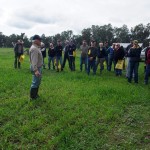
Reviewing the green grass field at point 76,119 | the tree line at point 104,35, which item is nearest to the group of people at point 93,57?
the green grass field at point 76,119

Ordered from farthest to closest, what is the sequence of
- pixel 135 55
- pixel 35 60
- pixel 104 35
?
pixel 104 35 → pixel 135 55 → pixel 35 60

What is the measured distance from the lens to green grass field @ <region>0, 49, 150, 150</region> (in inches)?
250

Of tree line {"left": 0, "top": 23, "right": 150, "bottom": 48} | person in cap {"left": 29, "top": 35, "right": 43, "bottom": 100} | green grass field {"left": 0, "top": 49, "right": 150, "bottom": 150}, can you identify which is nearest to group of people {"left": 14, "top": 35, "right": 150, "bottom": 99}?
person in cap {"left": 29, "top": 35, "right": 43, "bottom": 100}

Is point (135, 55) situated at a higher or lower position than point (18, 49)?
lower

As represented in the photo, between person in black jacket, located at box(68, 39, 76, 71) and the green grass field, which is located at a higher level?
person in black jacket, located at box(68, 39, 76, 71)

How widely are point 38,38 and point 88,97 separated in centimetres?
264

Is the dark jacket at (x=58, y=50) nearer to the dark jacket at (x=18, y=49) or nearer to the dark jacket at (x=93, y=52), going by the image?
the dark jacket at (x=18, y=49)

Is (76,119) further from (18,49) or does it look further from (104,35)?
(104,35)

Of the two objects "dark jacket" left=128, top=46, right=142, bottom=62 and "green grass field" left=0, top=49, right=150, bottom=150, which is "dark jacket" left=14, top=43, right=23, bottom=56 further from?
"dark jacket" left=128, top=46, right=142, bottom=62

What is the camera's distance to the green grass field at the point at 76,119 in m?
6.34

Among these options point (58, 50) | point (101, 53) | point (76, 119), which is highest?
point (58, 50)

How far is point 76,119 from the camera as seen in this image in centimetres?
765

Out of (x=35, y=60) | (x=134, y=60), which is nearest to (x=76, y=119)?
(x=35, y=60)

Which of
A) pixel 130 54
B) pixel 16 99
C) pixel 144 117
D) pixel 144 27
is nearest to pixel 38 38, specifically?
pixel 16 99
